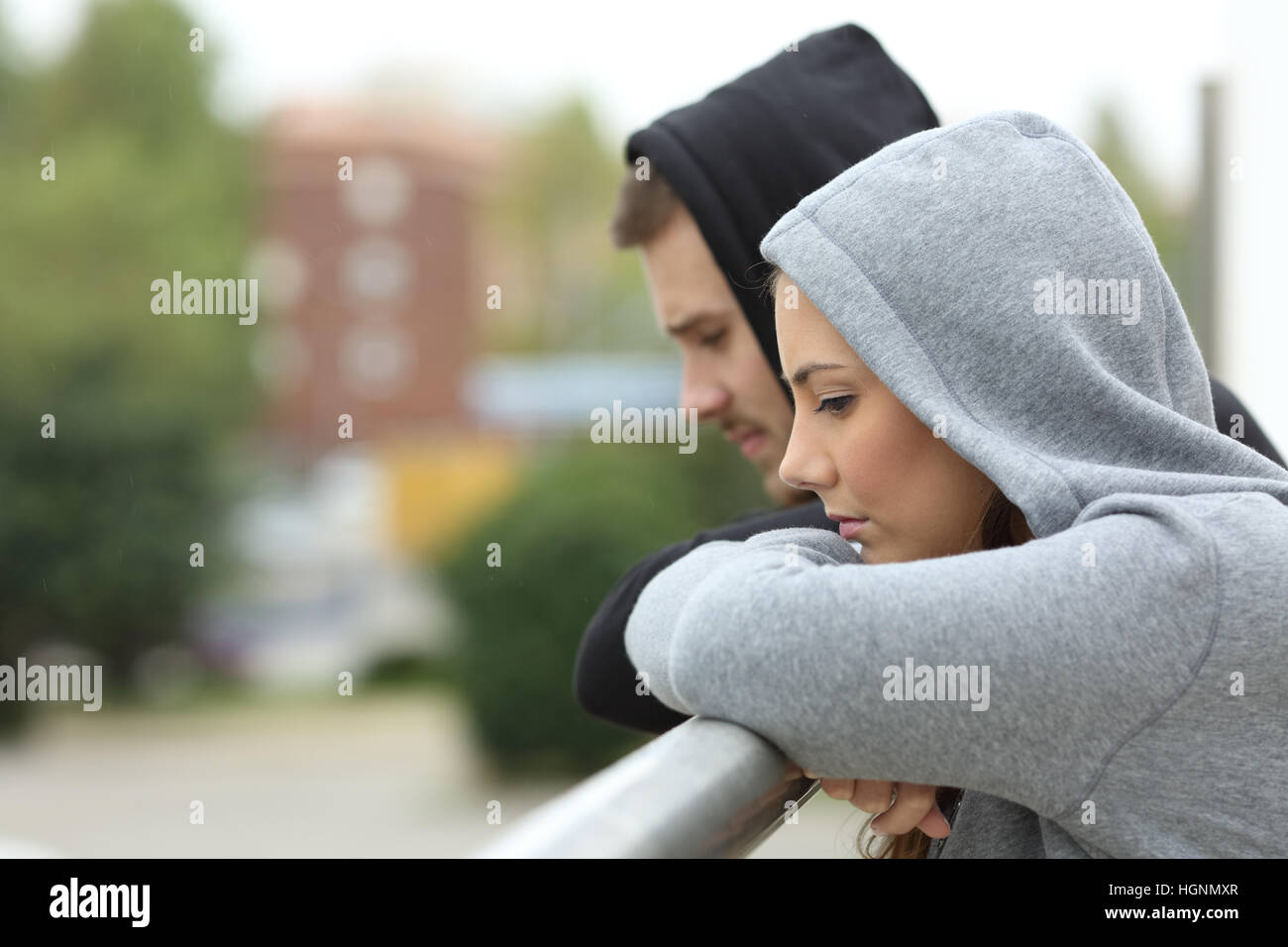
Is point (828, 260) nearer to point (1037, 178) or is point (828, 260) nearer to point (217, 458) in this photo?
point (1037, 178)

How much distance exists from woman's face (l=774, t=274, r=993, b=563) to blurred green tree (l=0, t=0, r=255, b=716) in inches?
503

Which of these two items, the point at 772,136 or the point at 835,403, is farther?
the point at 772,136

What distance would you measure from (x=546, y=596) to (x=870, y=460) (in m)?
7.59

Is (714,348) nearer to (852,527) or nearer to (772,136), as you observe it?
(772,136)

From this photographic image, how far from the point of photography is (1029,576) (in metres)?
0.90

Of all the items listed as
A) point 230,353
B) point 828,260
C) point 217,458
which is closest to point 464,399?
point 230,353

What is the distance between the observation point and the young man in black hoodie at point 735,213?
1.83 m

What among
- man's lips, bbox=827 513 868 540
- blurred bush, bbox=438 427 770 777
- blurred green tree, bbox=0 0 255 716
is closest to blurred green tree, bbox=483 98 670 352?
blurred green tree, bbox=0 0 255 716

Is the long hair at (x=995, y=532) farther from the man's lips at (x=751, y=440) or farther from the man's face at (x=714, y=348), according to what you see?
the man's lips at (x=751, y=440)

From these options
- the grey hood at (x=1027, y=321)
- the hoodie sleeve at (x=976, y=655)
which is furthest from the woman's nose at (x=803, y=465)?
the hoodie sleeve at (x=976, y=655)

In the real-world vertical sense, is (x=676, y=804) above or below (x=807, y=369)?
below

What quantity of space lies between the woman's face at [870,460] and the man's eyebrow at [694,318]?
0.87 meters

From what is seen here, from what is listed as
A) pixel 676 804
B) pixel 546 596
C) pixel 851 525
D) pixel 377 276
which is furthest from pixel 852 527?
pixel 377 276

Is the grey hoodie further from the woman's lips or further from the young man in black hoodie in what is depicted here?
the young man in black hoodie
